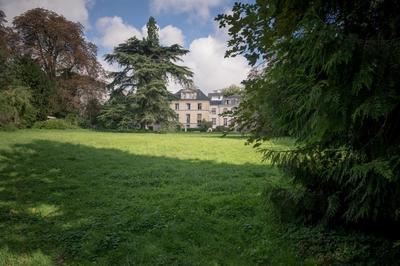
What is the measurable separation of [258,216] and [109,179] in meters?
3.97

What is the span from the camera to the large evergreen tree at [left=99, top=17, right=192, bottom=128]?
2769cm

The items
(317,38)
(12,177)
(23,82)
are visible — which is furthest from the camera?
(23,82)

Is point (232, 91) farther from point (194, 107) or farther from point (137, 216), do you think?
point (194, 107)

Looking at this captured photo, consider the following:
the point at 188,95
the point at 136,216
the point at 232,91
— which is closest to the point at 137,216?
the point at 136,216

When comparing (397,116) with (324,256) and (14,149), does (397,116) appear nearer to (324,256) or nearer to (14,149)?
(324,256)

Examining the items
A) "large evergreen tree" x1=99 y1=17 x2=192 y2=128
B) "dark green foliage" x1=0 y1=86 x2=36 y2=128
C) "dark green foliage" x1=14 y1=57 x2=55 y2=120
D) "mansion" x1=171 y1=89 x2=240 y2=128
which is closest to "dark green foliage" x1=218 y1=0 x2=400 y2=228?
"dark green foliage" x1=0 y1=86 x2=36 y2=128

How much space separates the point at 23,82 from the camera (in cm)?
2698

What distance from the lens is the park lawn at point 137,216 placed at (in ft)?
12.3

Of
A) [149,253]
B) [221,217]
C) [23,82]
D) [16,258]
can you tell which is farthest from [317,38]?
[23,82]

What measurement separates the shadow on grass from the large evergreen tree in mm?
19438

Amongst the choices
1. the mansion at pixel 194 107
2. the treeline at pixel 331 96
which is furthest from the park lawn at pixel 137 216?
the mansion at pixel 194 107

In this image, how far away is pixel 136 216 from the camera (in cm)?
488

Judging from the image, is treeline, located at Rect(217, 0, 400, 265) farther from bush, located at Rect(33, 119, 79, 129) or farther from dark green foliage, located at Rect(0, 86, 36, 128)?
bush, located at Rect(33, 119, 79, 129)

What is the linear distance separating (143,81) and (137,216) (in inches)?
984
